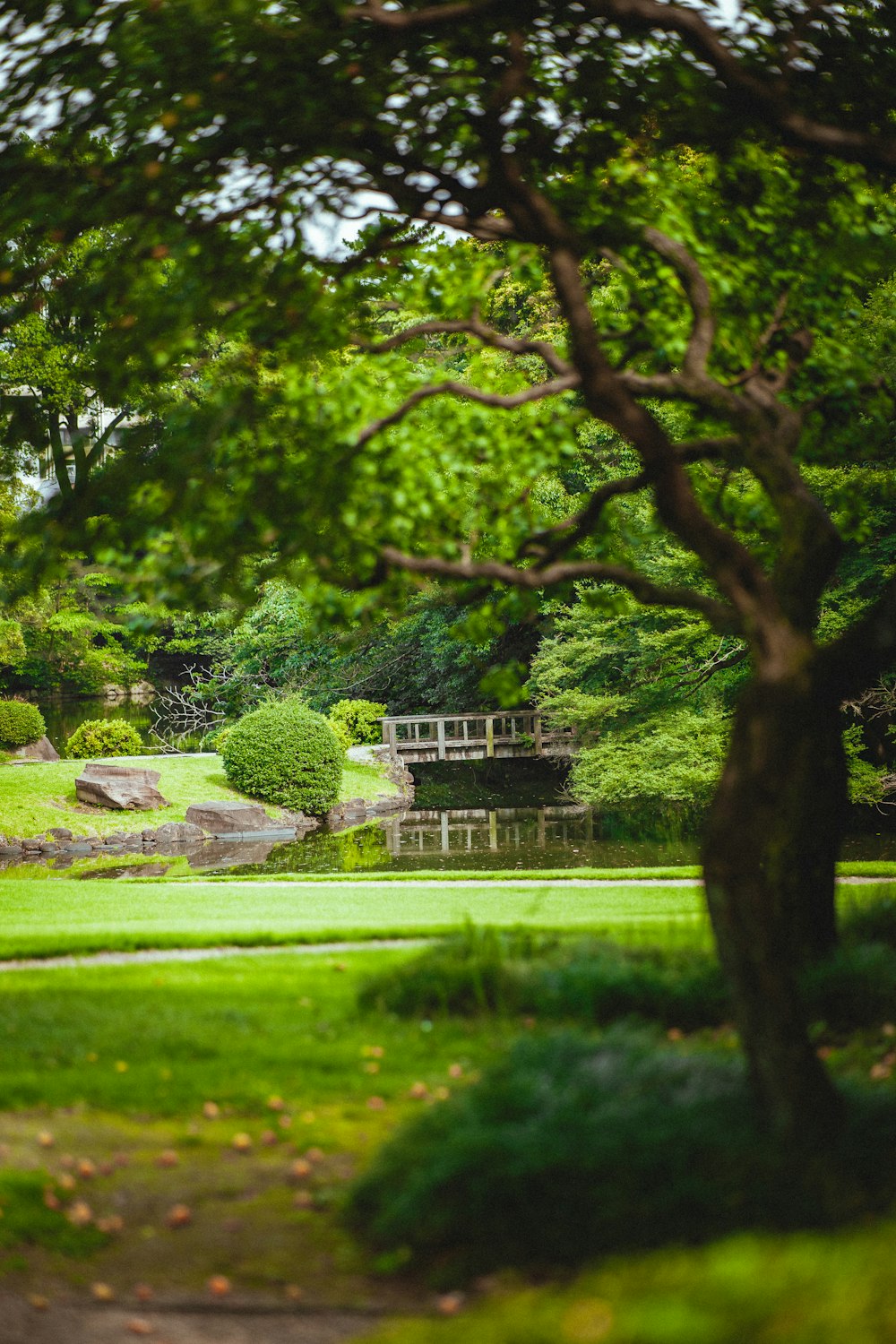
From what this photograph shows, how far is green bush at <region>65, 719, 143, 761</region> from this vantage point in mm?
27062

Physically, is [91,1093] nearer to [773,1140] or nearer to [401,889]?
[773,1140]

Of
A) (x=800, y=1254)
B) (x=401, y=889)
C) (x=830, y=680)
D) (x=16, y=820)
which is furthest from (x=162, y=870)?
(x=800, y=1254)

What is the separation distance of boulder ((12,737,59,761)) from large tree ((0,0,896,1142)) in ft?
68.7

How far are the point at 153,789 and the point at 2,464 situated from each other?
15989mm

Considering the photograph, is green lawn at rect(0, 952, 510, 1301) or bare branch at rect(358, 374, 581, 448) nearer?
green lawn at rect(0, 952, 510, 1301)

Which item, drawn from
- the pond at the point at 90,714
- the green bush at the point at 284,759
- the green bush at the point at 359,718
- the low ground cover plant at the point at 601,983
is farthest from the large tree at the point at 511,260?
the pond at the point at 90,714

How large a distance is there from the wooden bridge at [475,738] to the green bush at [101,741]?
628 cm

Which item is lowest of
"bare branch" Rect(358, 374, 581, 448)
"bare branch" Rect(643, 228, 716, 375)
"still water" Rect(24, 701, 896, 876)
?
"still water" Rect(24, 701, 896, 876)

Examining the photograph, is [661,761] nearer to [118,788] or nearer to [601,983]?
[118,788]

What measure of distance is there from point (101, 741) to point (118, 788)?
465 centimetres

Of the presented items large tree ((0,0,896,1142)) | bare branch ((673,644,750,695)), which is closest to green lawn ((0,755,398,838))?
bare branch ((673,644,750,695))

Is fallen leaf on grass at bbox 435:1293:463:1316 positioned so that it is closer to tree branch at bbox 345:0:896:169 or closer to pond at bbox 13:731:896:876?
tree branch at bbox 345:0:896:169

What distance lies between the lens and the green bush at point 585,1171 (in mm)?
3451

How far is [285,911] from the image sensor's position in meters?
10.4
